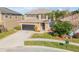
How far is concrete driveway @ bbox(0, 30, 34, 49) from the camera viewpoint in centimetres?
1054

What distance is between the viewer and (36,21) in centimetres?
1062

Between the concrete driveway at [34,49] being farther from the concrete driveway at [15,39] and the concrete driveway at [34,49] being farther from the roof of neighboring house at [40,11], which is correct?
the roof of neighboring house at [40,11]

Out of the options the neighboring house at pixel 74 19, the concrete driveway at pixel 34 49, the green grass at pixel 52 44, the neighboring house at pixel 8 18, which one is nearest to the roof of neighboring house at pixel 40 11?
the neighboring house at pixel 8 18

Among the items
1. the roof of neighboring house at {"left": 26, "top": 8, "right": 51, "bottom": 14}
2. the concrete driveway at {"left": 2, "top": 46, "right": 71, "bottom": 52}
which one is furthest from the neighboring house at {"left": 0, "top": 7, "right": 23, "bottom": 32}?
the concrete driveway at {"left": 2, "top": 46, "right": 71, "bottom": 52}

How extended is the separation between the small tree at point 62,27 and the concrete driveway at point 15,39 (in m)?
0.55

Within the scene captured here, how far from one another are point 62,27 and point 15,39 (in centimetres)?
110

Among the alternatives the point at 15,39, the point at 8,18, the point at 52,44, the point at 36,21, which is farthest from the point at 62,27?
the point at 8,18

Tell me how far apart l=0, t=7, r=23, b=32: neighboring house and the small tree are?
82cm

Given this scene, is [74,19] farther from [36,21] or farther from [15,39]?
[15,39]

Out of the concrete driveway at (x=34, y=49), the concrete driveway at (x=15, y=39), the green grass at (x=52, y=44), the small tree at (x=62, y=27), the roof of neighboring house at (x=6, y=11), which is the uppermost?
the roof of neighboring house at (x=6, y=11)

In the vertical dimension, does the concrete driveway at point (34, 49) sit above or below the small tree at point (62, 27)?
below

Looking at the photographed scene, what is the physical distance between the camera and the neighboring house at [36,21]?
10578mm
